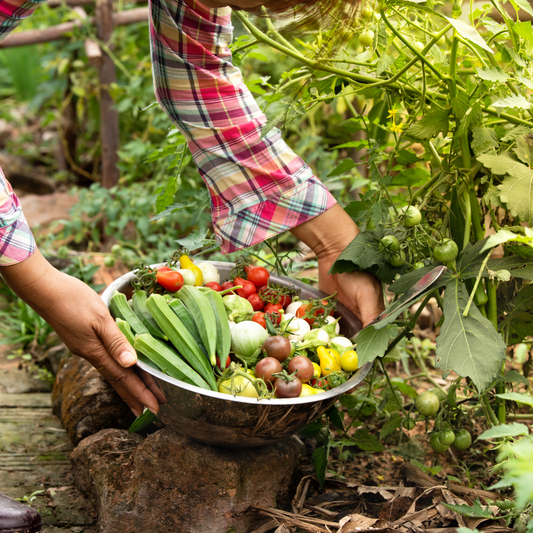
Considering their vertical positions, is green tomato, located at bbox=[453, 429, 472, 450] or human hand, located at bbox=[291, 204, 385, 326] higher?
human hand, located at bbox=[291, 204, 385, 326]

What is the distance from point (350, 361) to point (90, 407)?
100 cm

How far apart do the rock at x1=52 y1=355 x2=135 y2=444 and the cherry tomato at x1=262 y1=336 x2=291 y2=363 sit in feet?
2.58

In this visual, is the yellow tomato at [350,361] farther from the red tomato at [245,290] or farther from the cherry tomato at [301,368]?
the red tomato at [245,290]

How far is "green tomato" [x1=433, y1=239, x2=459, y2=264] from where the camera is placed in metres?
1.34

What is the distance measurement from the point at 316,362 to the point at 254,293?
0.34m

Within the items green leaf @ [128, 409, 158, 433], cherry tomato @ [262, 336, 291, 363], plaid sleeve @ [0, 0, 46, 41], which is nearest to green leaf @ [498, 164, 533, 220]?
cherry tomato @ [262, 336, 291, 363]

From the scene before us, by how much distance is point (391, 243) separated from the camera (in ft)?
4.78

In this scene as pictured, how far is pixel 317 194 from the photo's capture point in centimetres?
178

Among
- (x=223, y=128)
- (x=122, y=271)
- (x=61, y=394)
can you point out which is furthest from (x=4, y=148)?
(x=223, y=128)

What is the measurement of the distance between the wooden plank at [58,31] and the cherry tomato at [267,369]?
3409 millimetres

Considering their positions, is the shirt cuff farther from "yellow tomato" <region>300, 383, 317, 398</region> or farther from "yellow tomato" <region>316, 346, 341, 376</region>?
"yellow tomato" <region>300, 383, 317, 398</region>

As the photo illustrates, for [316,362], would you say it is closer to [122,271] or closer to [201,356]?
[201,356]

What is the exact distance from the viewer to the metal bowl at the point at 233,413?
129cm

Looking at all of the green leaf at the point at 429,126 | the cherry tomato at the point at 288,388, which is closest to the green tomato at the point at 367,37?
the green leaf at the point at 429,126
